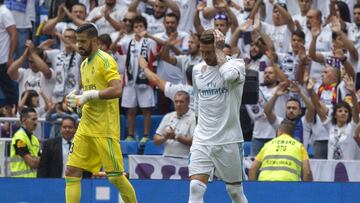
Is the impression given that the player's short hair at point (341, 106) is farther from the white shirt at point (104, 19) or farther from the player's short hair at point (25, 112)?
the white shirt at point (104, 19)

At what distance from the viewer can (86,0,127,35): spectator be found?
20125 mm

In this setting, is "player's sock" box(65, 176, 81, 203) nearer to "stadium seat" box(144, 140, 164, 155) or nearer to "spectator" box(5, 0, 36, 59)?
"stadium seat" box(144, 140, 164, 155)

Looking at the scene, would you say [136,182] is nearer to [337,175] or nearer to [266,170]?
[266,170]

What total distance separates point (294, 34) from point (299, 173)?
3050 mm

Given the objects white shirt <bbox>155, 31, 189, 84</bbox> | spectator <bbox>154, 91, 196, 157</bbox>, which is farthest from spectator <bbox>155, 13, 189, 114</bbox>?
spectator <bbox>154, 91, 196, 157</bbox>

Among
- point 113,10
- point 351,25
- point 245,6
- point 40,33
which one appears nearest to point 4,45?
point 40,33

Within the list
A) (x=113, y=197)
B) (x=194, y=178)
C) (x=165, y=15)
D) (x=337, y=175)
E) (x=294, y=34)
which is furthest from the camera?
(x=165, y=15)

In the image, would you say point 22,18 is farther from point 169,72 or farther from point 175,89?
point 175,89

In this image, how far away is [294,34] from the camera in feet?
A: 61.0

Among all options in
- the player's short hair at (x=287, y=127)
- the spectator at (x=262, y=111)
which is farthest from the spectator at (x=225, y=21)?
the player's short hair at (x=287, y=127)

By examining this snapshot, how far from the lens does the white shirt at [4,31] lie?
2052cm

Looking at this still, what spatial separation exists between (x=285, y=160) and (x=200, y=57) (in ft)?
10.6

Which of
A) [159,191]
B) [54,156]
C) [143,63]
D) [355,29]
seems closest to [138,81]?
[143,63]

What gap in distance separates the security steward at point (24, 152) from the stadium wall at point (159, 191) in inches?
66.5
